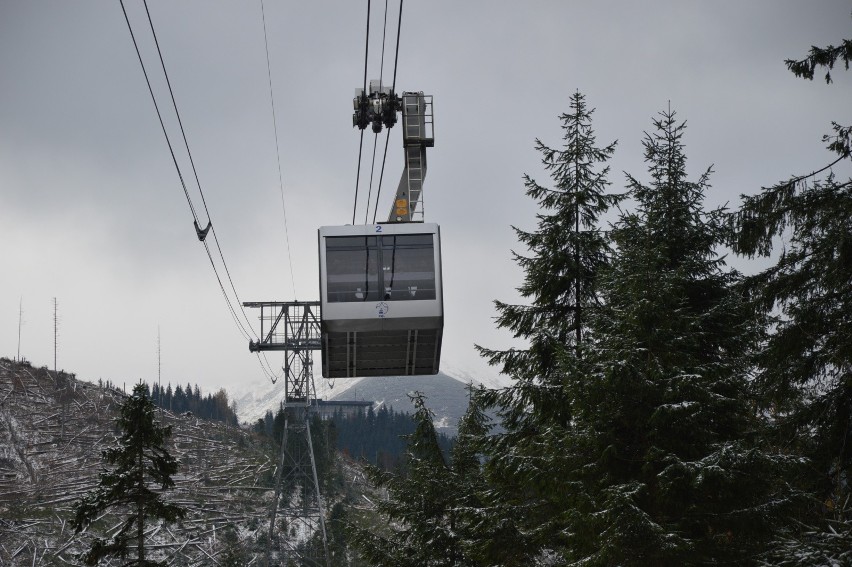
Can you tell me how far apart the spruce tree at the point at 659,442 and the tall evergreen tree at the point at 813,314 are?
664 mm

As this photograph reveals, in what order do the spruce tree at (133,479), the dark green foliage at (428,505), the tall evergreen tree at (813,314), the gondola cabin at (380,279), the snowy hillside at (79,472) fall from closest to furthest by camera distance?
the tall evergreen tree at (813,314)
the gondola cabin at (380,279)
the dark green foliage at (428,505)
the spruce tree at (133,479)
the snowy hillside at (79,472)

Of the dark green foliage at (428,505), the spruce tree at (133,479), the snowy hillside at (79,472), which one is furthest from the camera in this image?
the snowy hillside at (79,472)

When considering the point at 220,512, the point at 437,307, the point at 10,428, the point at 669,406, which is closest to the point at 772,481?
the point at 669,406

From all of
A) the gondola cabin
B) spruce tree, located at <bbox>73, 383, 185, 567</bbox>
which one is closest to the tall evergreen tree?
the gondola cabin

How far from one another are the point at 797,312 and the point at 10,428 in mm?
159966

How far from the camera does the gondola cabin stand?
27.4 meters

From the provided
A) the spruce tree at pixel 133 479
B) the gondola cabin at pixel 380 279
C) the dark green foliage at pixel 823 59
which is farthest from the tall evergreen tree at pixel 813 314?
the spruce tree at pixel 133 479

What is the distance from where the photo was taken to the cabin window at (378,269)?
27.5 metres

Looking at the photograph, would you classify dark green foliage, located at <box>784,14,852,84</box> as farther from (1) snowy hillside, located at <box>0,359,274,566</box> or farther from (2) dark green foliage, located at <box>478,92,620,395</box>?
(1) snowy hillside, located at <box>0,359,274,566</box>

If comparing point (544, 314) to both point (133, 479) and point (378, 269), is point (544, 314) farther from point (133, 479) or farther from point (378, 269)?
point (133, 479)

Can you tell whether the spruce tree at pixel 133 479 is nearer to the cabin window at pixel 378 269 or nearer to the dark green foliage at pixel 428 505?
the dark green foliage at pixel 428 505

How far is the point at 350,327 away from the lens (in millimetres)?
27641

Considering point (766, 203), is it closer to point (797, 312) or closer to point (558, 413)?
point (797, 312)

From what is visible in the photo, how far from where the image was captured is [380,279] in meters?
27.6
